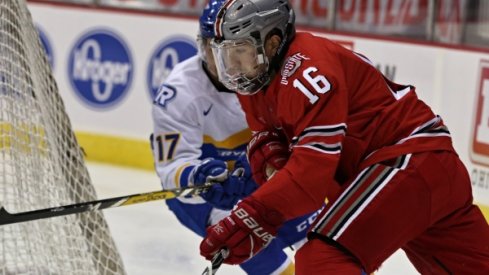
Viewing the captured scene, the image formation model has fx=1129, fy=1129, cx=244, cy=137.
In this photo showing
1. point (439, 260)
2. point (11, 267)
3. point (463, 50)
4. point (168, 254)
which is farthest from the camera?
point (463, 50)

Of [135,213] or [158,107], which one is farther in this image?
[135,213]

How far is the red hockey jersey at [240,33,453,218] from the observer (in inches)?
98.0

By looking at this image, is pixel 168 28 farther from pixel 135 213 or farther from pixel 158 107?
pixel 158 107

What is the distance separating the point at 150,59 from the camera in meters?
5.99

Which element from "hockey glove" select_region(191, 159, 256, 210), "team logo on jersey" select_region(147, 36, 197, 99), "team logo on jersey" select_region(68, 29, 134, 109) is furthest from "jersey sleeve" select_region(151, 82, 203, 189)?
"team logo on jersey" select_region(68, 29, 134, 109)

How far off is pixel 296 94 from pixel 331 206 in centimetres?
28

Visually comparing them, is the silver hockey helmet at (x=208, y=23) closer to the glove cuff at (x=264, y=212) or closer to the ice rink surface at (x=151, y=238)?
the glove cuff at (x=264, y=212)

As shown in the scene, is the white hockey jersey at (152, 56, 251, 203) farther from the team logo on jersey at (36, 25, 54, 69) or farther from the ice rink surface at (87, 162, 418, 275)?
the team logo on jersey at (36, 25, 54, 69)

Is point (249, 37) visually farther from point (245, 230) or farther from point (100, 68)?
point (100, 68)

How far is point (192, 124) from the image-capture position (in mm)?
3523

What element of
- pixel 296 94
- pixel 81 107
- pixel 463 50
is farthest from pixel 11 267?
pixel 81 107

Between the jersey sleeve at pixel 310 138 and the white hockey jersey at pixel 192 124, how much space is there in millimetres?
918

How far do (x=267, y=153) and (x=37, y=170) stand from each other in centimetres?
94

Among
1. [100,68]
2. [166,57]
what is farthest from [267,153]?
[100,68]
